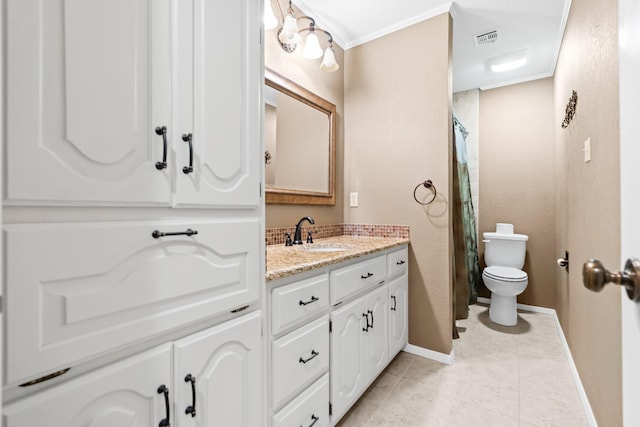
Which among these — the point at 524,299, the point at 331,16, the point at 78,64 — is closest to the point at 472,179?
the point at 524,299

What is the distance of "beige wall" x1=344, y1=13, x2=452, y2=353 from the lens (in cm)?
207

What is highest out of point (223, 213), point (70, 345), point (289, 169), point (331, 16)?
point (331, 16)

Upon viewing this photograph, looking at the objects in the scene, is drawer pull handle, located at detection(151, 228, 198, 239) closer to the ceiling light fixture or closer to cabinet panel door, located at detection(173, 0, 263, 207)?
cabinet panel door, located at detection(173, 0, 263, 207)

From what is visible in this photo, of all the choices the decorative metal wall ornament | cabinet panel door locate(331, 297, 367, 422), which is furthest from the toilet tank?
cabinet panel door locate(331, 297, 367, 422)

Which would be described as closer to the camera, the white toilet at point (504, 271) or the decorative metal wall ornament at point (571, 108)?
the decorative metal wall ornament at point (571, 108)

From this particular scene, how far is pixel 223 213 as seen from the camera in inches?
35.2

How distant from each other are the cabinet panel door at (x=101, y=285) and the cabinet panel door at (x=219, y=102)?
123 mm

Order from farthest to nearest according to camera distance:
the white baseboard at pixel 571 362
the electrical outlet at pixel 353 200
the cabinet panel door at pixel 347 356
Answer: the electrical outlet at pixel 353 200, the white baseboard at pixel 571 362, the cabinet panel door at pixel 347 356

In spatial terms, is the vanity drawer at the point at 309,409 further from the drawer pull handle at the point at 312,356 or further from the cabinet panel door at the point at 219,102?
the cabinet panel door at the point at 219,102

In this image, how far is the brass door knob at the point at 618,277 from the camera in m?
0.48

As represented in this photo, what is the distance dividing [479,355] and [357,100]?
215 cm

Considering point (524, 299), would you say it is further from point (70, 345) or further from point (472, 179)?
point (70, 345)

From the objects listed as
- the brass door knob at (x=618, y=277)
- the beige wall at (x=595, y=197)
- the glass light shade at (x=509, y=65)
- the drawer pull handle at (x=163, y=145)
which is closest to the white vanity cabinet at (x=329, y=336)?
the drawer pull handle at (x=163, y=145)

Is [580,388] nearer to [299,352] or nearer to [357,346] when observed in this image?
[357,346]
